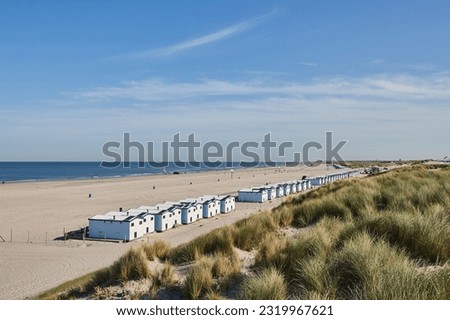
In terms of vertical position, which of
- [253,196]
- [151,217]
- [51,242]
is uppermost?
[151,217]

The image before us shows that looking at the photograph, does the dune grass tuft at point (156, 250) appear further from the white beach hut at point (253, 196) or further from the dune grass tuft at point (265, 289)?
the white beach hut at point (253, 196)

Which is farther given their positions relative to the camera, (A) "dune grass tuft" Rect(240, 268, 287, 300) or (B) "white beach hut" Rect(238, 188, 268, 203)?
(B) "white beach hut" Rect(238, 188, 268, 203)

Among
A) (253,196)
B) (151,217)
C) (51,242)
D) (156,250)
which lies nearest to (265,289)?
(156,250)

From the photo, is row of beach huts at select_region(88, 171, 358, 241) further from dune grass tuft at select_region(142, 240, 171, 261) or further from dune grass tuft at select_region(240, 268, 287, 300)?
dune grass tuft at select_region(240, 268, 287, 300)

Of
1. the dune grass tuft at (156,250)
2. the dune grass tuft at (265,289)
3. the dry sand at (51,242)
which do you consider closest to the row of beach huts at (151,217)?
the dry sand at (51,242)

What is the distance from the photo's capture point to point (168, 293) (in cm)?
685

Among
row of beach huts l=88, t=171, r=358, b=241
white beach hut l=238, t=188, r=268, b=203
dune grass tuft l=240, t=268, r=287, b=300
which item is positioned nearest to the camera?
dune grass tuft l=240, t=268, r=287, b=300

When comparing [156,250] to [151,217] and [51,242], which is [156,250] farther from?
[151,217]

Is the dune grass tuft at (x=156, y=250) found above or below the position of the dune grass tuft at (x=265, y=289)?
below

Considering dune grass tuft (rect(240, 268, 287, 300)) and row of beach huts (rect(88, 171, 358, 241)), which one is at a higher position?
dune grass tuft (rect(240, 268, 287, 300))

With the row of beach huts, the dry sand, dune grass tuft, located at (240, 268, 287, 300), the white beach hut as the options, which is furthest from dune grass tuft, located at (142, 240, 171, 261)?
the white beach hut

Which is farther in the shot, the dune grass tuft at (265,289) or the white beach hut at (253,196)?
the white beach hut at (253,196)

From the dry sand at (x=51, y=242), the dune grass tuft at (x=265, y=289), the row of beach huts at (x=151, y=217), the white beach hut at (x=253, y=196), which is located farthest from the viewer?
the white beach hut at (x=253, y=196)

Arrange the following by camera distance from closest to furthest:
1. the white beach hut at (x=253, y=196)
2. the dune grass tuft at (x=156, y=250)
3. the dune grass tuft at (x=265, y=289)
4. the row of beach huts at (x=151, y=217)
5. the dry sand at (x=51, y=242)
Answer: the dune grass tuft at (x=265, y=289)
the dune grass tuft at (x=156, y=250)
the dry sand at (x=51, y=242)
the row of beach huts at (x=151, y=217)
the white beach hut at (x=253, y=196)
